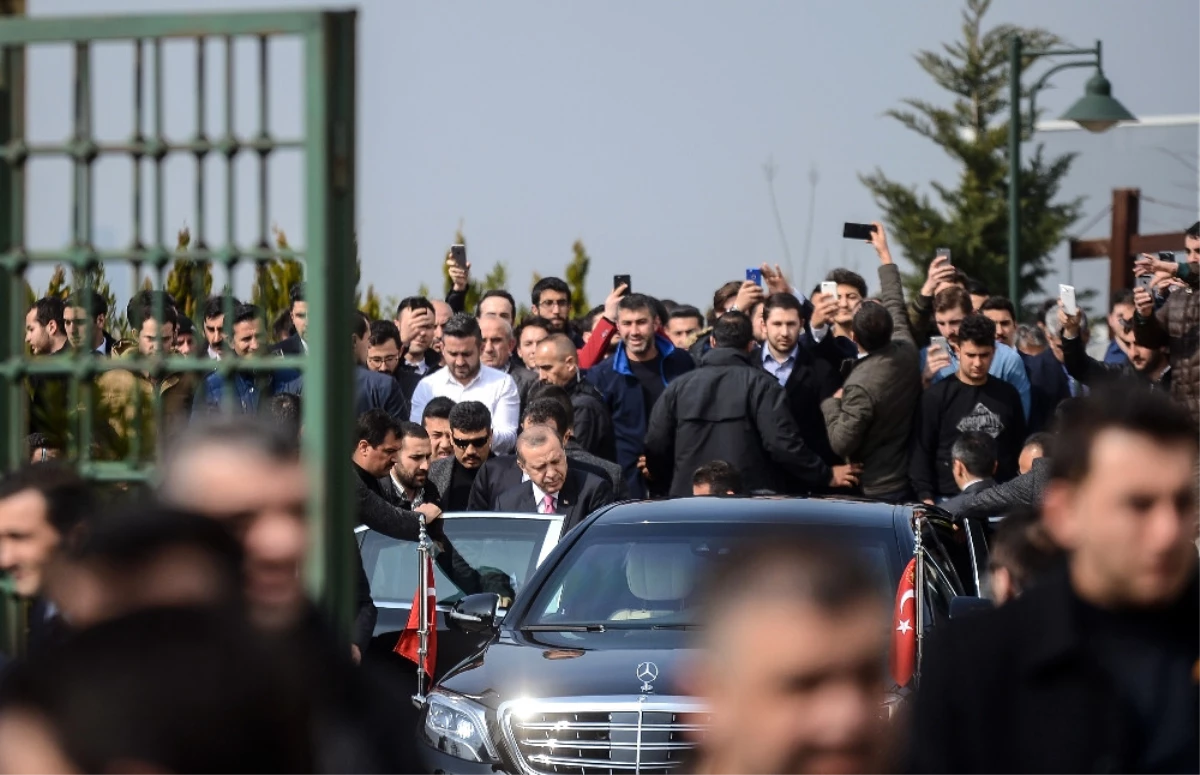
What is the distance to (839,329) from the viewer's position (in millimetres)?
13109

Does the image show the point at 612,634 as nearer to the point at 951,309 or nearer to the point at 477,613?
the point at 477,613

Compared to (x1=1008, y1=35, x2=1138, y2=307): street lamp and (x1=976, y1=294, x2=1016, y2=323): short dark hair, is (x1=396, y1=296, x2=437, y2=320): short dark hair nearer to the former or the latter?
(x1=976, y1=294, x2=1016, y2=323): short dark hair

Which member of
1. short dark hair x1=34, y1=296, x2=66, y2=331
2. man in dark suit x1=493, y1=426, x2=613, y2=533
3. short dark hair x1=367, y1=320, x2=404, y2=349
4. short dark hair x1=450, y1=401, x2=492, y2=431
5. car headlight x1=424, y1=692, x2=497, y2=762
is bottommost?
car headlight x1=424, y1=692, x2=497, y2=762

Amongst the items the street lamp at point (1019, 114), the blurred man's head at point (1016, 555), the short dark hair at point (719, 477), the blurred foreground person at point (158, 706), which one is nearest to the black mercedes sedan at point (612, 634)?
the blurred man's head at point (1016, 555)

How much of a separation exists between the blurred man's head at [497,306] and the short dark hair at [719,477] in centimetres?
266

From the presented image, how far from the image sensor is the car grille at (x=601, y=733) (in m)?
7.30

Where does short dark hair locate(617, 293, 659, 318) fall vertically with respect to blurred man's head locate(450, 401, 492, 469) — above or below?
above

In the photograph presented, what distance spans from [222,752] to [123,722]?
0.31ft

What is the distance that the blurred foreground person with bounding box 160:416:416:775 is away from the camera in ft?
9.77

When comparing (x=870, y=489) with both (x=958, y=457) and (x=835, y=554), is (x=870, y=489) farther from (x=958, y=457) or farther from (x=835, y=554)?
(x=835, y=554)

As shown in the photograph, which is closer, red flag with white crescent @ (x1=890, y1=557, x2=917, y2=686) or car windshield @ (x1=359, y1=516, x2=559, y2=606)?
red flag with white crescent @ (x1=890, y1=557, x2=917, y2=686)

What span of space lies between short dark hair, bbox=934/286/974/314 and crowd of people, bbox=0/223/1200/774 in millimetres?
14

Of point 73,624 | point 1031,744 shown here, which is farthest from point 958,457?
point 73,624

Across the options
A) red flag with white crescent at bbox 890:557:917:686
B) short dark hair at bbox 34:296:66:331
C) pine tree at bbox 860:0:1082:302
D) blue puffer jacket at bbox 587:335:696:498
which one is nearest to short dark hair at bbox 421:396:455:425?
blue puffer jacket at bbox 587:335:696:498
